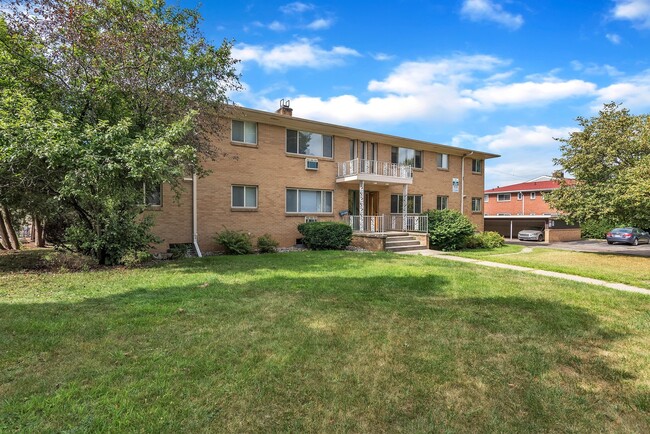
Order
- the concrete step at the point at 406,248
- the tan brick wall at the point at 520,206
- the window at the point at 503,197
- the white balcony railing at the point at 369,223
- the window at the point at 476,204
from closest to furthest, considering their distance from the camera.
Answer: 1. the concrete step at the point at 406,248
2. the white balcony railing at the point at 369,223
3. the window at the point at 476,204
4. the tan brick wall at the point at 520,206
5. the window at the point at 503,197

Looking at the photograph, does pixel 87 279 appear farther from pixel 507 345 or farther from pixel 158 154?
pixel 507 345

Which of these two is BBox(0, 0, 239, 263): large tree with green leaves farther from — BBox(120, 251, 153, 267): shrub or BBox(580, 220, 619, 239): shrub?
BBox(580, 220, 619, 239): shrub

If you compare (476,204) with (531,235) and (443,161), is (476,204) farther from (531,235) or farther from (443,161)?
(531,235)

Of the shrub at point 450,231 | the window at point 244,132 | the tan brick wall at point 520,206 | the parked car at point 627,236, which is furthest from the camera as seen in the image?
the tan brick wall at point 520,206

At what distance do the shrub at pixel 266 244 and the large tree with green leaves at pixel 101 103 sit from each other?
4910 millimetres

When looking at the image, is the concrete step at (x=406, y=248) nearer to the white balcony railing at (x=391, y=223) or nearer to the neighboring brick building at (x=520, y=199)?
the white balcony railing at (x=391, y=223)

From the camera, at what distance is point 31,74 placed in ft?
27.8

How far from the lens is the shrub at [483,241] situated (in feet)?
58.7

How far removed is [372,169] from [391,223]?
3.25 metres

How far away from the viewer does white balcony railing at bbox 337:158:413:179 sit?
17.3 metres

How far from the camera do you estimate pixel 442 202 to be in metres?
22.4

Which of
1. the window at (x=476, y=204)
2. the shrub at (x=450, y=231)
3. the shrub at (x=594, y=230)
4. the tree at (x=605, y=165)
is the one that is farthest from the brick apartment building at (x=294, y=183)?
the shrub at (x=594, y=230)

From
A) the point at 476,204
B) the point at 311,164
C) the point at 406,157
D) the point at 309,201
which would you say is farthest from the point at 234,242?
the point at 476,204

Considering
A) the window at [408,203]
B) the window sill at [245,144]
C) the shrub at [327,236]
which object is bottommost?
the shrub at [327,236]
